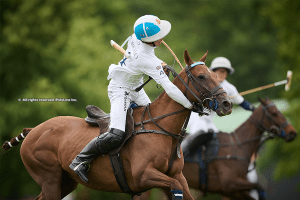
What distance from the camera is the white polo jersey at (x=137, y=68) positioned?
438cm

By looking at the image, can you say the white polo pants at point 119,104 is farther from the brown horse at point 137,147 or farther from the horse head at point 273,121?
the horse head at point 273,121

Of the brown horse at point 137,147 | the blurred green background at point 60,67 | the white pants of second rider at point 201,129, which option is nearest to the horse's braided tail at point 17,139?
the brown horse at point 137,147

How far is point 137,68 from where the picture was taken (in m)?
4.51

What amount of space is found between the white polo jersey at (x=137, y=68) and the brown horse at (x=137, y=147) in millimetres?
337

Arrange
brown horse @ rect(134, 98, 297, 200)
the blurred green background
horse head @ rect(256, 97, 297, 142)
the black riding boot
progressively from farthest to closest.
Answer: the blurred green background < horse head @ rect(256, 97, 297, 142) < brown horse @ rect(134, 98, 297, 200) < the black riding boot

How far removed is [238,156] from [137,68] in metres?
3.81

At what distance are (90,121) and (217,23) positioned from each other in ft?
60.5

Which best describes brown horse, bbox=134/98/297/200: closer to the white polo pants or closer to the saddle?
the saddle

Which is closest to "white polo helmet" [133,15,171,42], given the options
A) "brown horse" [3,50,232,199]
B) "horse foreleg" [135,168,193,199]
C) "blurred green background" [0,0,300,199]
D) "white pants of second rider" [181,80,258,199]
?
"brown horse" [3,50,232,199]

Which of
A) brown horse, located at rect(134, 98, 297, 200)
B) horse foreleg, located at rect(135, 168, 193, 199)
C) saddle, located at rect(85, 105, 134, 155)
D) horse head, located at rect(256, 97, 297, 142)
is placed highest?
saddle, located at rect(85, 105, 134, 155)

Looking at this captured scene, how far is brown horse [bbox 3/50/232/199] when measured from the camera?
4.29 meters

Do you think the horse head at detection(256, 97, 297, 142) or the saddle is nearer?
the saddle

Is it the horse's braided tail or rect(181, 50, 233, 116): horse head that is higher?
rect(181, 50, 233, 116): horse head

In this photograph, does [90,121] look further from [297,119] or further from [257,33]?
[257,33]
